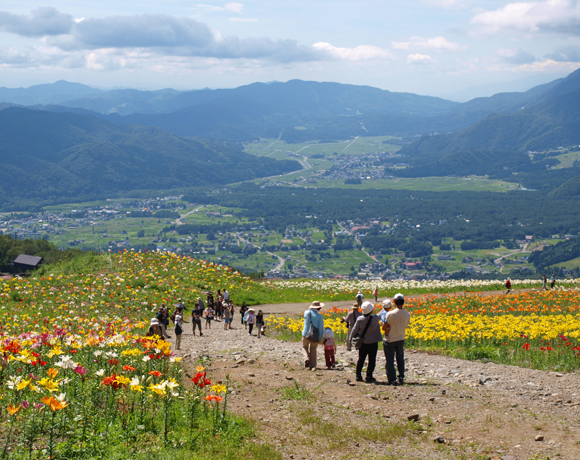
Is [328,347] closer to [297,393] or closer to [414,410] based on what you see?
[297,393]

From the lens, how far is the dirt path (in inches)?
278

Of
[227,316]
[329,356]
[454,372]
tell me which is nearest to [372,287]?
[227,316]

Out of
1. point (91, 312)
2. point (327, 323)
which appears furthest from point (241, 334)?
point (91, 312)

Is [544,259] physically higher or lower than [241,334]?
lower

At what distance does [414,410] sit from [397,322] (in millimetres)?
2215

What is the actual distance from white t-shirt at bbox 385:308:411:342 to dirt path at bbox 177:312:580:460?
1069 millimetres

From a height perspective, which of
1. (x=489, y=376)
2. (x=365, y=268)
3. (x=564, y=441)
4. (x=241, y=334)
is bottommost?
(x=365, y=268)

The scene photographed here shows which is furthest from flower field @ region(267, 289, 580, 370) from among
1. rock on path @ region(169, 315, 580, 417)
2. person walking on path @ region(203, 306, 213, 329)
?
person walking on path @ region(203, 306, 213, 329)

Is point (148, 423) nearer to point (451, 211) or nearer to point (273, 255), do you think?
point (273, 255)

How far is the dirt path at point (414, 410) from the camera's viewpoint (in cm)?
707

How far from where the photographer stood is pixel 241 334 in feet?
67.7

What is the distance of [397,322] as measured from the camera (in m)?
10.6

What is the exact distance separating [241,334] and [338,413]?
40.7 feet

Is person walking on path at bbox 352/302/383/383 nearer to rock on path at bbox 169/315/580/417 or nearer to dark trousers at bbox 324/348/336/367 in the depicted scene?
rock on path at bbox 169/315/580/417
